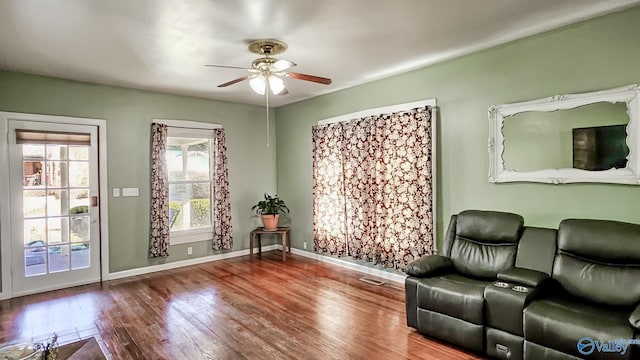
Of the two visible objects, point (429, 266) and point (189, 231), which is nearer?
point (429, 266)

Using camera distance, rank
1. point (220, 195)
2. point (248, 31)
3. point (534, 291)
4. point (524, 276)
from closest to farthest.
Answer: point (534, 291) → point (524, 276) → point (248, 31) → point (220, 195)

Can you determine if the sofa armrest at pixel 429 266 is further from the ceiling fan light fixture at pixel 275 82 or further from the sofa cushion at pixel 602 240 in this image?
the ceiling fan light fixture at pixel 275 82

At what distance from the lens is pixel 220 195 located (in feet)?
19.6

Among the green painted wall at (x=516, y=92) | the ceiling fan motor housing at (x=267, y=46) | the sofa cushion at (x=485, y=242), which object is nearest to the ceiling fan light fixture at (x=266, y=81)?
the ceiling fan motor housing at (x=267, y=46)

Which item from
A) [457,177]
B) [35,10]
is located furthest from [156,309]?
[457,177]

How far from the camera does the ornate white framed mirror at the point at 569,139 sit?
2885 mm

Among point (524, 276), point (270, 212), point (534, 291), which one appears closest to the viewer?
point (534, 291)

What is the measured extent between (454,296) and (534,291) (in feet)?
1.88

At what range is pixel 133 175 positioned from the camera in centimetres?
526

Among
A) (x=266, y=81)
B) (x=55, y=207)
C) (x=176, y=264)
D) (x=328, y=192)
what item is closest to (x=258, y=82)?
(x=266, y=81)

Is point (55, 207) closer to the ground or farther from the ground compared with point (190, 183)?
closer to the ground

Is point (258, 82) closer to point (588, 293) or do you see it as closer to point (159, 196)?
point (159, 196)

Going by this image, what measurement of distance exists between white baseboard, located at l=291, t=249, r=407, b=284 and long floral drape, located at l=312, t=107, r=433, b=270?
176 millimetres

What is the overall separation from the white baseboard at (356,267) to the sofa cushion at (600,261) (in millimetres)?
2051
